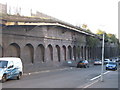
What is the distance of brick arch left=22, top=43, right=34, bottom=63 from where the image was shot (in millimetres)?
35341

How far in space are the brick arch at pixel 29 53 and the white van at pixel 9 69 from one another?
45.5ft

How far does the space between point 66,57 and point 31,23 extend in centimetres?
2166

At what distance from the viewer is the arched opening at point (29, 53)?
1393 inches

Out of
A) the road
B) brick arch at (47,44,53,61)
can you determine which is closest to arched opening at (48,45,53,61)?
brick arch at (47,44,53,61)

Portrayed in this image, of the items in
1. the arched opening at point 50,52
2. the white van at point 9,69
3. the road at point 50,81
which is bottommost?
the road at point 50,81

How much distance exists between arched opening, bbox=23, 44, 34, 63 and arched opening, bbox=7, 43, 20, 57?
7.02ft

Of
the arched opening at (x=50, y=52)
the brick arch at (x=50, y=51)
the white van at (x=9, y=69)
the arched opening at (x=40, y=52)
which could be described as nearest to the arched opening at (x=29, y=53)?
the arched opening at (x=40, y=52)

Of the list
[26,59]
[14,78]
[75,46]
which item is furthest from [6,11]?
[75,46]

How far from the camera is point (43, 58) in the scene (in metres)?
40.2

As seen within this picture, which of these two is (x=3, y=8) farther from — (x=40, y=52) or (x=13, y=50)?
(x=40, y=52)

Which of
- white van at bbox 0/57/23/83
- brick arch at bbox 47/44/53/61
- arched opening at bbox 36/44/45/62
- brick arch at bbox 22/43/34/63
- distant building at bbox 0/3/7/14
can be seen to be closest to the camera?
white van at bbox 0/57/23/83

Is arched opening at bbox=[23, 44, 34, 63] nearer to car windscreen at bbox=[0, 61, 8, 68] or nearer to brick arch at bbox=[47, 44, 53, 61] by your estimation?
brick arch at bbox=[47, 44, 53, 61]

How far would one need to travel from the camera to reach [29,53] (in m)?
36.5

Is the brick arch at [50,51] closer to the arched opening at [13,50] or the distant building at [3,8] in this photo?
the arched opening at [13,50]
